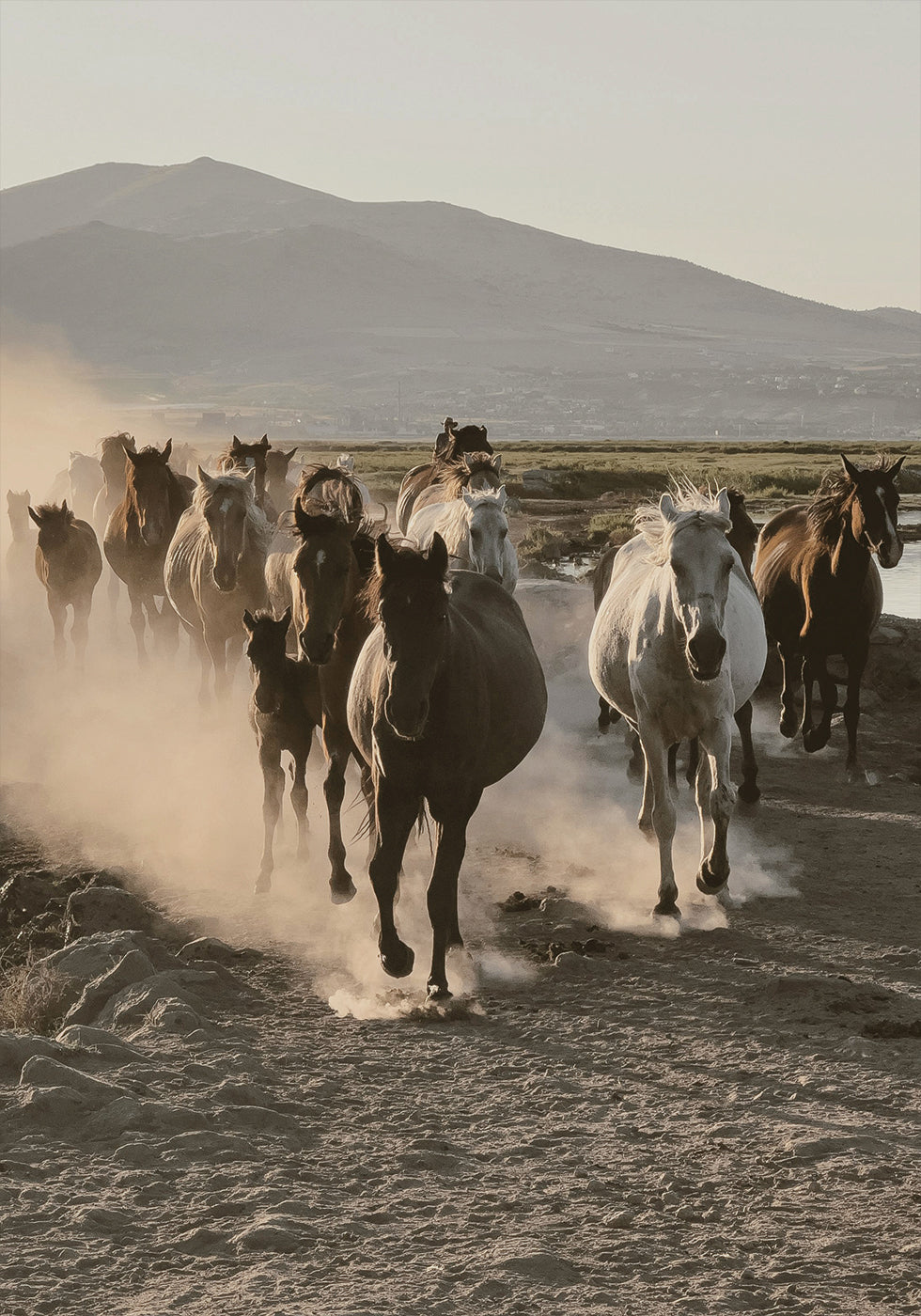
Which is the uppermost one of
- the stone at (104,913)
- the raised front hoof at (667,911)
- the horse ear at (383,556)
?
the horse ear at (383,556)

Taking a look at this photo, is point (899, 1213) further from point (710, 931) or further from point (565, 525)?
point (565, 525)

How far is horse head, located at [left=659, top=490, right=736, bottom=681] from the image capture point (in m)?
7.65

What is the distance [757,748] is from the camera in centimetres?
1321

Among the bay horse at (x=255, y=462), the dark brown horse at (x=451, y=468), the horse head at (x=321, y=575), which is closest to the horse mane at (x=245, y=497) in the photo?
the dark brown horse at (x=451, y=468)

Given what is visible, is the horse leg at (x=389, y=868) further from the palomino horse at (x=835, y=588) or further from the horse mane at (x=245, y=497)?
the palomino horse at (x=835, y=588)

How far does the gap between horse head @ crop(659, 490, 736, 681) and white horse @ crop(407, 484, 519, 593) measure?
323cm

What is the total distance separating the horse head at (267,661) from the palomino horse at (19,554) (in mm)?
14255

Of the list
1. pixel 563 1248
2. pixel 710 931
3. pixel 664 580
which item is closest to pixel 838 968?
pixel 710 931

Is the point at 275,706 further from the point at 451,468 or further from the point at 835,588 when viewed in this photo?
the point at 835,588

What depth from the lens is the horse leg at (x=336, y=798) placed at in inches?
332

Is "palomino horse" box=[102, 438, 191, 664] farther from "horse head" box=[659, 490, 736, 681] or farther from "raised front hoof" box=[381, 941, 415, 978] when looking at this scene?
"raised front hoof" box=[381, 941, 415, 978]

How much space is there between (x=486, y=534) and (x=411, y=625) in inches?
202

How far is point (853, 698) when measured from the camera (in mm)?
12297

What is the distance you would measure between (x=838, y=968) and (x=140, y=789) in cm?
590
